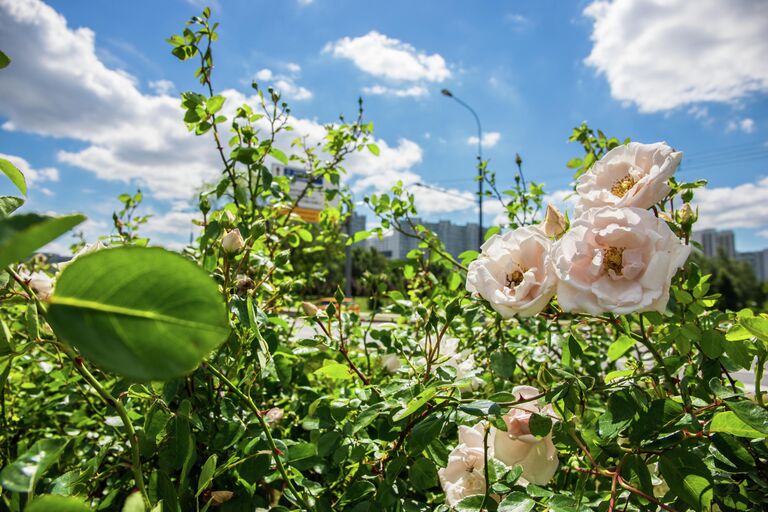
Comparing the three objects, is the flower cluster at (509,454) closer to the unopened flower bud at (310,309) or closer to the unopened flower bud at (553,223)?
the unopened flower bud at (553,223)

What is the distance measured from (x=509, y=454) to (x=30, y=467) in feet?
2.00

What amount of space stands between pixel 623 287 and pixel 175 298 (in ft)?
1.68

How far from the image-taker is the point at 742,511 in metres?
0.66

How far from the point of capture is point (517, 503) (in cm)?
60

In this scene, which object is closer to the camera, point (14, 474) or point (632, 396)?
point (14, 474)

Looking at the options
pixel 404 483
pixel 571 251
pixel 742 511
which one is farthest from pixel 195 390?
pixel 742 511

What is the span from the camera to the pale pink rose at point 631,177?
23.5 inches

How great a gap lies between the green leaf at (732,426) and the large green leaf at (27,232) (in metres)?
0.69

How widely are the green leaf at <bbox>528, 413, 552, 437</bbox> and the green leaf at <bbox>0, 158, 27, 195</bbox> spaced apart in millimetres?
692

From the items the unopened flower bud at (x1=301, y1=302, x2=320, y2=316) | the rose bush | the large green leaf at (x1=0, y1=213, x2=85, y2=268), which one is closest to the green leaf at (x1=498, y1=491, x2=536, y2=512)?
the rose bush

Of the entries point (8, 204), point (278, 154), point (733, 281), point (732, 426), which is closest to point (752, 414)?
point (732, 426)

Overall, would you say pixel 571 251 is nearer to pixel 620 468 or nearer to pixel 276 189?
pixel 620 468

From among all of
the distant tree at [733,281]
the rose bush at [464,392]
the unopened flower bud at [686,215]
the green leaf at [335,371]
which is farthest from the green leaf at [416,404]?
the distant tree at [733,281]

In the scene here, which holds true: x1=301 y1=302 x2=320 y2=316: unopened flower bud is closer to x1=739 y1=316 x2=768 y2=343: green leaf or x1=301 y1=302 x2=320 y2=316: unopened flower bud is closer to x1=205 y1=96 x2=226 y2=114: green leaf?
x1=205 y1=96 x2=226 y2=114: green leaf
